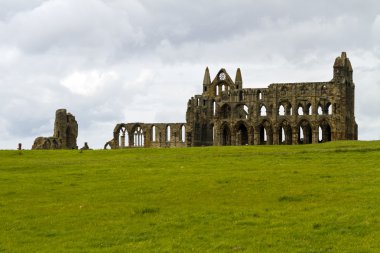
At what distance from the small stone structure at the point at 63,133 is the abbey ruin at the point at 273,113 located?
21.1 metres

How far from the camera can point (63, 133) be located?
432 ft

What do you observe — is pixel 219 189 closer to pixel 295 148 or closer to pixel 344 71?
pixel 295 148

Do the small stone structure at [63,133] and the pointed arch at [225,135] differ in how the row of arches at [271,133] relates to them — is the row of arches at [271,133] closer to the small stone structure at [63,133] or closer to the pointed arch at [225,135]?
the pointed arch at [225,135]

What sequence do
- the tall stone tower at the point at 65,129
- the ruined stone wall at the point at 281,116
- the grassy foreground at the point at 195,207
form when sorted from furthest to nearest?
the tall stone tower at the point at 65,129, the ruined stone wall at the point at 281,116, the grassy foreground at the point at 195,207

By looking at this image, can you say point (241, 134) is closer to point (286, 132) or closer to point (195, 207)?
point (286, 132)

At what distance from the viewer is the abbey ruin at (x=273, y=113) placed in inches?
4609

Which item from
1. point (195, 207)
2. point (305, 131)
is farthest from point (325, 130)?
point (195, 207)

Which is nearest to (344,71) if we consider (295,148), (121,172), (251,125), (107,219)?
(251,125)

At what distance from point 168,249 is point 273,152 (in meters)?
39.3

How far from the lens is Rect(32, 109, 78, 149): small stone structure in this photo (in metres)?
126

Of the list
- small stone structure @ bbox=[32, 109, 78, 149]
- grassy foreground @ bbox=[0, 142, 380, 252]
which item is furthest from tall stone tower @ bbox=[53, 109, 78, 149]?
grassy foreground @ bbox=[0, 142, 380, 252]

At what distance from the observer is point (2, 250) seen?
2639 cm

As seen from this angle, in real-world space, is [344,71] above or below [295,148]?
above

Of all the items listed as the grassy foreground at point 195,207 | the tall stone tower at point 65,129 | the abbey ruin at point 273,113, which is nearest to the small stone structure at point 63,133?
the tall stone tower at point 65,129
